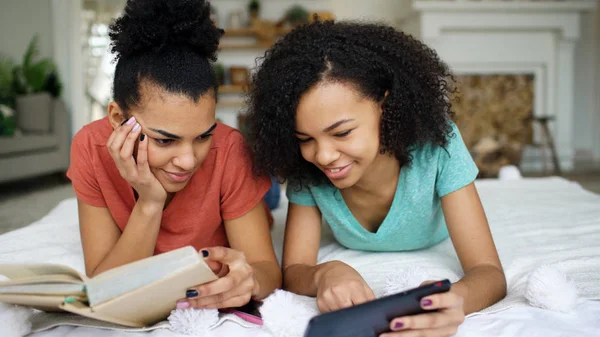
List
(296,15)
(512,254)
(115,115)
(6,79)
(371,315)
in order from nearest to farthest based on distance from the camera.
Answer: (371,315) < (115,115) < (512,254) < (6,79) < (296,15)

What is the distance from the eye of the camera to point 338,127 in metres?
1.05

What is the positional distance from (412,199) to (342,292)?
45cm

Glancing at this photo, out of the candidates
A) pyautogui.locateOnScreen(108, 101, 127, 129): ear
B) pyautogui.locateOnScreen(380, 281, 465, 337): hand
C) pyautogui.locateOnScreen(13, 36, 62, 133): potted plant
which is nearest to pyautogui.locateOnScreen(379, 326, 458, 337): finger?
pyautogui.locateOnScreen(380, 281, 465, 337): hand

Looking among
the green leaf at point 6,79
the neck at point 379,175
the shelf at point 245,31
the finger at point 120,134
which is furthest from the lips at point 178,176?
the shelf at point 245,31

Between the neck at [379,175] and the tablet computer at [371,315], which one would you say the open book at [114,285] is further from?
the neck at [379,175]

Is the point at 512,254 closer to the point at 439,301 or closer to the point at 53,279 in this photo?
the point at 439,301

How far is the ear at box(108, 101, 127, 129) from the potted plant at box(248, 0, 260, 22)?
5.09 metres

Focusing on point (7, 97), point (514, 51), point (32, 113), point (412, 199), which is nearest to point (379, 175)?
point (412, 199)

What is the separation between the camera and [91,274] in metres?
1.13

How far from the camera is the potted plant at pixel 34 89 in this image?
15.7 ft

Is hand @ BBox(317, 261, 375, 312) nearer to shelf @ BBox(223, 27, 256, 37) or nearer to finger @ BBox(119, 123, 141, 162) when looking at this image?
finger @ BBox(119, 123, 141, 162)

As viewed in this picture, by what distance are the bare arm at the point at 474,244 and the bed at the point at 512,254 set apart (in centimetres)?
4

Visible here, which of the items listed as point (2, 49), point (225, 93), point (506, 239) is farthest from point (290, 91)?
point (2, 49)

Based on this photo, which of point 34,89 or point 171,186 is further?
point 34,89
